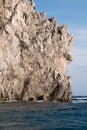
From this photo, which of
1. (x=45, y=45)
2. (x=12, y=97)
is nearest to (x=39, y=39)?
(x=45, y=45)

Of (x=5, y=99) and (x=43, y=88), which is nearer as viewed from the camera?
(x=5, y=99)

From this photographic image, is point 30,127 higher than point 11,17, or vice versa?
point 11,17

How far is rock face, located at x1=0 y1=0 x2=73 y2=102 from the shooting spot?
329 ft

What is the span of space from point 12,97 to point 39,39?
764 inches

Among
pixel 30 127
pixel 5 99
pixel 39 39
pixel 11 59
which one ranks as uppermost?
pixel 39 39

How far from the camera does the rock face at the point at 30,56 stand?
100375mm

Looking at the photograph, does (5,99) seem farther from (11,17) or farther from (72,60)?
(72,60)

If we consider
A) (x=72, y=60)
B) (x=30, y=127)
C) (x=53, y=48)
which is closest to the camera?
(x=30, y=127)

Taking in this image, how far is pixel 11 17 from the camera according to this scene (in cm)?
10338

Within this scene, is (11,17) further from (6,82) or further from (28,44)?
(6,82)

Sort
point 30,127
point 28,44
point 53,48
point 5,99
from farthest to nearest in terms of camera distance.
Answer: point 53,48 → point 28,44 → point 5,99 → point 30,127

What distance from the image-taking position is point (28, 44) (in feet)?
352

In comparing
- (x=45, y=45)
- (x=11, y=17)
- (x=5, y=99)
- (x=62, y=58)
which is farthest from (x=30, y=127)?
(x=62, y=58)

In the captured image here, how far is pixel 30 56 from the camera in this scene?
355 feet
